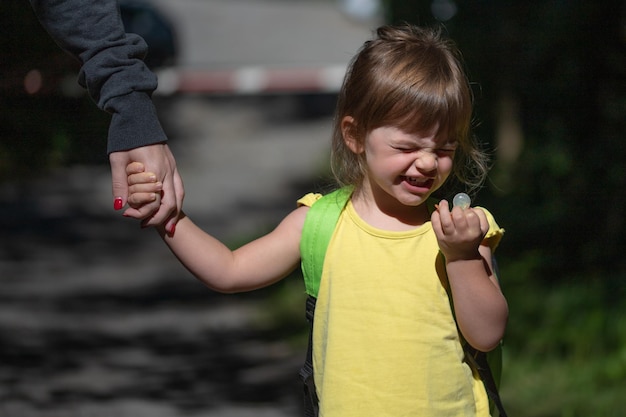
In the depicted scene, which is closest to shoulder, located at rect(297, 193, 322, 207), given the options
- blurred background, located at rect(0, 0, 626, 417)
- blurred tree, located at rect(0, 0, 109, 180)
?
blurred background, located at rect(0, 0, 626, 417)

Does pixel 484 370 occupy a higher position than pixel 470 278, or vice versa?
pixel 470 278

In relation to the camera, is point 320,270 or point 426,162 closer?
point 426,162

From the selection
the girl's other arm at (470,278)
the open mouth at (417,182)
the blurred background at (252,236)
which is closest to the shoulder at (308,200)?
the open mouth at (417,182)

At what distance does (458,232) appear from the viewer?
2373mm

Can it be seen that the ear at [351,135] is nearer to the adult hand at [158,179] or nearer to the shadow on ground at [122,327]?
the adult hand at [158,179]

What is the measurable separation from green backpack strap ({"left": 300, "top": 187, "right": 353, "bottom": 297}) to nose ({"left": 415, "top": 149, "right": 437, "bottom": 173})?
26 cm

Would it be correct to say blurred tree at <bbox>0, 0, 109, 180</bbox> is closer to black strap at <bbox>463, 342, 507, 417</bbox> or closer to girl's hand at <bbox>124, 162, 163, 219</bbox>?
girl's hand at <bbox>124, 162, 163, 219</bbox>

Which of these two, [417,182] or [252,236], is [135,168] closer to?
[417,182]

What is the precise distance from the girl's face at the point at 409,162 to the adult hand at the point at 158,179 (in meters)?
0.49

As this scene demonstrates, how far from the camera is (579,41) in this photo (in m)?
6.56

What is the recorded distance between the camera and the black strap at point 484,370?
2.57 metres

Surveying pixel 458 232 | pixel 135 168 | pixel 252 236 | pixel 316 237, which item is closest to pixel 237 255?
pixel 316 237

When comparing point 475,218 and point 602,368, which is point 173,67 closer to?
point 602,368

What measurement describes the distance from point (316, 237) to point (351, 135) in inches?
10.9
